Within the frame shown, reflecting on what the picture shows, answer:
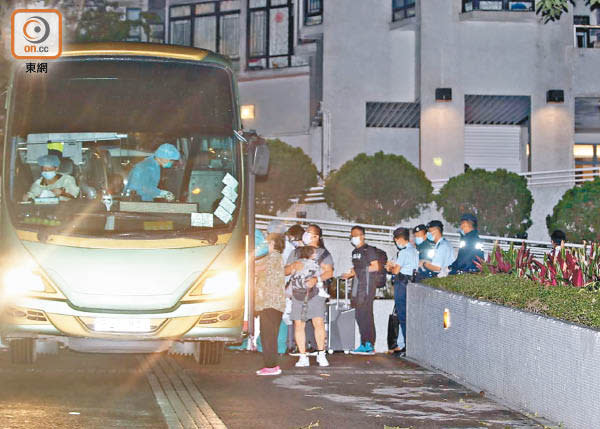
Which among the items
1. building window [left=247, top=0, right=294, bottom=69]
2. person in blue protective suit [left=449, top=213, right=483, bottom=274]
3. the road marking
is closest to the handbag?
person in blue protective suit [left=449, top=213, right=483, bottom=274]

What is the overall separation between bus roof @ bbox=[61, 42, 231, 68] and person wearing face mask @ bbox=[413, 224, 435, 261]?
5.04 m

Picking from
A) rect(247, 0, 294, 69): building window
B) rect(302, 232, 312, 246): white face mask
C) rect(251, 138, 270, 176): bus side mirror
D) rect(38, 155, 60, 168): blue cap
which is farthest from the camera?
rect(247, 0, 294, 69): building window

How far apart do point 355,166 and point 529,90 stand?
804 cm

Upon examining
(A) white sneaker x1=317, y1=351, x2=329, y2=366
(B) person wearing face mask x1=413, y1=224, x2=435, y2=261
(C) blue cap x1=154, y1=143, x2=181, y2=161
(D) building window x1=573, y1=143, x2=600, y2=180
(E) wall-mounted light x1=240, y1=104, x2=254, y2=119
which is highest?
(E) wall-mounted light x1=240, y1=104, x2=254, y2=119

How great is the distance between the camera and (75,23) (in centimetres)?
3328

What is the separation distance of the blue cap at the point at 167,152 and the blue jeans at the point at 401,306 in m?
5.07

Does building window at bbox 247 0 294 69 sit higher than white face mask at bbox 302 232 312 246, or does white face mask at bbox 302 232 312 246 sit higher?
building window at bbox 247 0 294 69

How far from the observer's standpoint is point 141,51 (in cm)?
1228

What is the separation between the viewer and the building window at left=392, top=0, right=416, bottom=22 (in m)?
35.5

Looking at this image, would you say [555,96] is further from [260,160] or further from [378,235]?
[260,160]

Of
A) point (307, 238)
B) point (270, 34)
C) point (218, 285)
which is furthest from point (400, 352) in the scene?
point (270, 34)

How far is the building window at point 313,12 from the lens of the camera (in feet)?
122

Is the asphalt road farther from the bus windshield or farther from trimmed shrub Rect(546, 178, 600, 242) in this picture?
trimmed shrub Rect(546, 178, 600, 242)

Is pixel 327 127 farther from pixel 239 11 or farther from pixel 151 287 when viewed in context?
pixel 151 287
